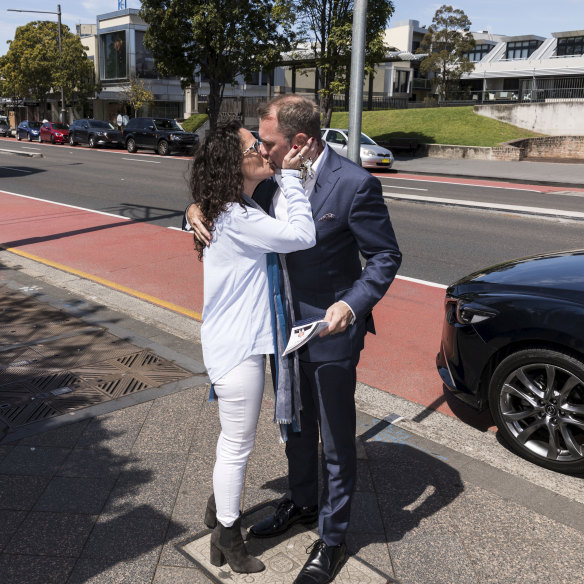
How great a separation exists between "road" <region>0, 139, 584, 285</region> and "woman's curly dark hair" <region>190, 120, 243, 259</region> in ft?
13.9

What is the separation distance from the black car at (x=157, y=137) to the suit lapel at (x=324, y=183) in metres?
28.5

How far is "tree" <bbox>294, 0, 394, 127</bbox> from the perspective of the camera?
26344 mm

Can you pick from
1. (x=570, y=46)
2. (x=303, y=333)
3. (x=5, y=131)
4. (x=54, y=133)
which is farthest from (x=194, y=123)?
(x=303, y=333)

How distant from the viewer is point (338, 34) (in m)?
26.8

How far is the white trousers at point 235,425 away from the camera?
252 cm

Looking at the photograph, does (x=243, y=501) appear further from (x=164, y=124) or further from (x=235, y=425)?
(x=164, y=124)

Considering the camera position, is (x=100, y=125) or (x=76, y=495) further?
(x=100, y=125)

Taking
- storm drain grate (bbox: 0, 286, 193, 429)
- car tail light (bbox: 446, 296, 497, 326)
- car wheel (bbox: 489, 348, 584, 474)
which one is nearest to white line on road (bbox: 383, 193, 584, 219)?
car tail light (bbox: 446, 296, 497, 326)

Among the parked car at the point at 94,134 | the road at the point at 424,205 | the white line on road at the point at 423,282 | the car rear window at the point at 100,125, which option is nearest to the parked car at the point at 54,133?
the parked car at the point at 94,134

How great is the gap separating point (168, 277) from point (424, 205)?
8.80 metres

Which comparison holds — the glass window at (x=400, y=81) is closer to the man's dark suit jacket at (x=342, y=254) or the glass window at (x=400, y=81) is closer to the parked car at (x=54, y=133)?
the parked car at (x=54, y=133)

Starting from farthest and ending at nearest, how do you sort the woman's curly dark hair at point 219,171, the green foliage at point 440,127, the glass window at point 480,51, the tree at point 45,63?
the glass window at point 480,51
the tree at point 45,63
the green foliage at point 440,127
the woman's curly dark hair at point 219,171

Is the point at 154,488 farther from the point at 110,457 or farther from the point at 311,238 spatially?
the point at 311,238

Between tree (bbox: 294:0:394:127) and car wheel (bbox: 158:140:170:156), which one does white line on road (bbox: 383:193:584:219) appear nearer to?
tree (bbox: 294:0:394:127)
